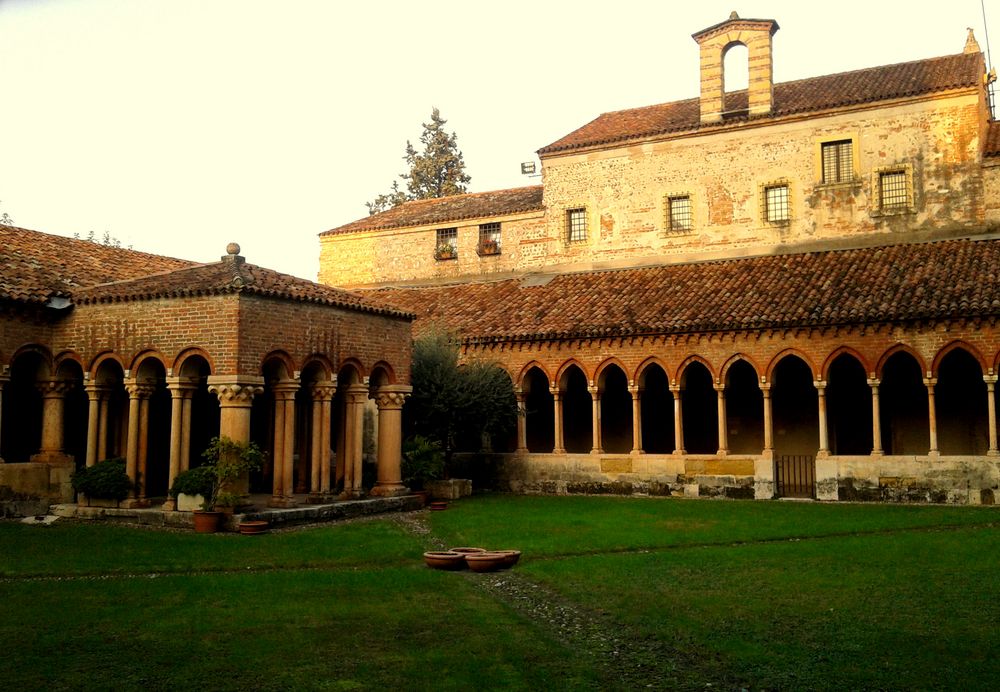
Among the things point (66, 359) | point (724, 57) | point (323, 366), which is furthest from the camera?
point (724, 57)

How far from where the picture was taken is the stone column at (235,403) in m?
17.2

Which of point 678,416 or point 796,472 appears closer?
point 678,416

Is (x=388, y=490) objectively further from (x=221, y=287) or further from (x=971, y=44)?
(x=971, y=44)

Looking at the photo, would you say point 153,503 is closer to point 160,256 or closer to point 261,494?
point 261,494

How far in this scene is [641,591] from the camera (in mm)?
11094

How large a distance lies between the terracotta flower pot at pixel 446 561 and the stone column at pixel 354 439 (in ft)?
24.9

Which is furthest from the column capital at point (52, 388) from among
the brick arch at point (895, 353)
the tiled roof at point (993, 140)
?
the tiled roof at point (993, 140)

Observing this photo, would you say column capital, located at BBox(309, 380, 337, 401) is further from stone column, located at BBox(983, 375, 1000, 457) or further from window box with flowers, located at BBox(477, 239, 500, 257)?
stone column, located at BBox(983, 375, 1000, 457)

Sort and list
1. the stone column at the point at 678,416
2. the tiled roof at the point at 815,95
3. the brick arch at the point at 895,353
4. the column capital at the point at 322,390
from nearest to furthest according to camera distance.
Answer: the column capital at the point at 322,390, the brick arch at the point at 895,353, the stone column at the point at 678,416, the tiled roof at the point at 815,95

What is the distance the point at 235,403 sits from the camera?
1736 centimetres

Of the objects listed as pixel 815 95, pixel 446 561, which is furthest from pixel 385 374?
pixel 815 95

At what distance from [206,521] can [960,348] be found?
16470mm

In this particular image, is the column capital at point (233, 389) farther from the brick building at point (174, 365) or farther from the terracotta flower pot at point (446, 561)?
the terracotta flower pot at point (446, 561)

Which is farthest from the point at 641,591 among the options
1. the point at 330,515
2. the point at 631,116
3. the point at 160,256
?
the point at 631,116
